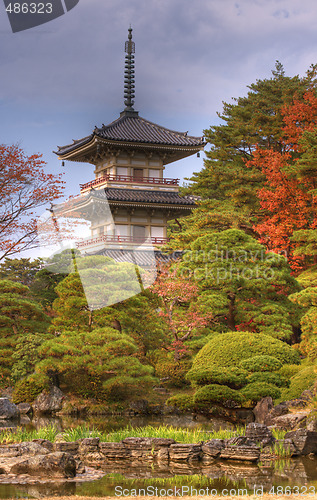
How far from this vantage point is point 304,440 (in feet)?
31.1

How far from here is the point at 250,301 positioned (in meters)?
17.5

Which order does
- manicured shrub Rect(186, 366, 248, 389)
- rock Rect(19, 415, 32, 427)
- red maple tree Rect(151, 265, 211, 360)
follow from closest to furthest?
manicured shrub Rect(186, 366, 248, 389)
rock Rect(19, 415, 32, 427)
red maple tree Rect(151, 265, 211, 360)

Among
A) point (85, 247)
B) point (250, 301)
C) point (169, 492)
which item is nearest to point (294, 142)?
point (250, 301)

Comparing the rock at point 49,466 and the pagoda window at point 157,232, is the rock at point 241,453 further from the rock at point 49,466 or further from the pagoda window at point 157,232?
the pagoda window at point 157,232

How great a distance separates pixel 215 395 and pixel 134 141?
16.9 metres

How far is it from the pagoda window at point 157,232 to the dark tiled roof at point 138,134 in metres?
4.18

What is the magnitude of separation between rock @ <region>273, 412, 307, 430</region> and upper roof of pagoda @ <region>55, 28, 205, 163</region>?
17.5m

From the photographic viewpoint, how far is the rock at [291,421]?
1061 cm

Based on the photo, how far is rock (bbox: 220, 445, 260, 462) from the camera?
9070mm

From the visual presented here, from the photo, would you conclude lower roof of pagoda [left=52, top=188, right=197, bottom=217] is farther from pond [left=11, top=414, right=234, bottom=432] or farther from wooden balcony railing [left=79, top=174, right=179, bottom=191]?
pond [left=11, top=414, right=234, bottom=432]

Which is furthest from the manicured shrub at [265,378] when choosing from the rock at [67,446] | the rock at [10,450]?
the rock at [10,450]

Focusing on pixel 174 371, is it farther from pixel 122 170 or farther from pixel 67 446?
pixel 122 170

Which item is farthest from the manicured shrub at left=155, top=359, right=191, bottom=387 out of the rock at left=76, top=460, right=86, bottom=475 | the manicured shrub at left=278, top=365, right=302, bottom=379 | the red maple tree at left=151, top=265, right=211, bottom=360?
the rock at left=76, top=460, right=86, bottom=475

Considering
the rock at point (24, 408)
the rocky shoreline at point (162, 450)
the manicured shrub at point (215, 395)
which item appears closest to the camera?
the rocky shoreline at point (162, 450)
